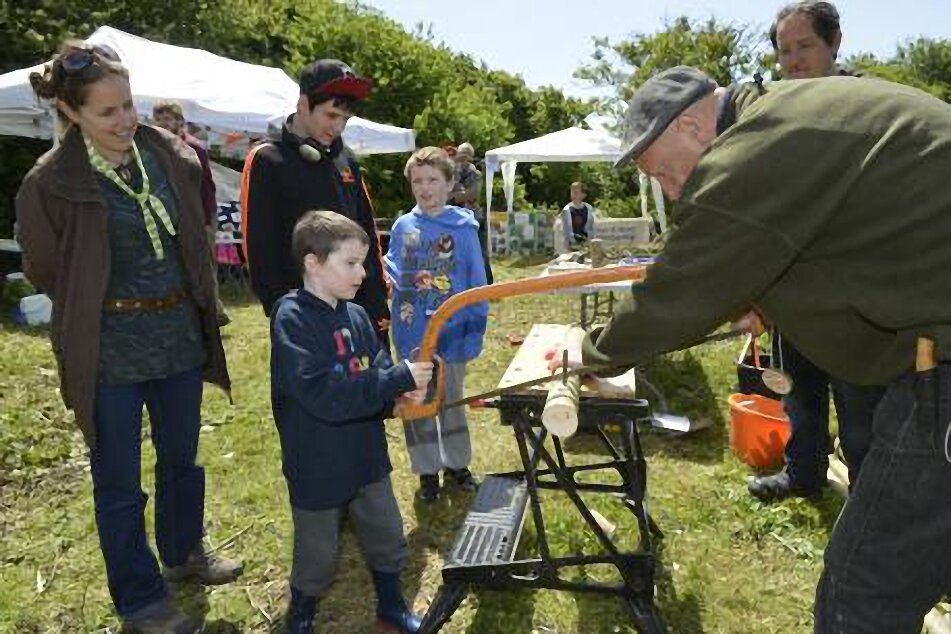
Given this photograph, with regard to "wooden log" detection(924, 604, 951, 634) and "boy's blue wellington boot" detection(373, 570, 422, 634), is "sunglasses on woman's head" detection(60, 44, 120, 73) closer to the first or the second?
"boy's blue wellington boot" detection(373, 570, 422, 634)

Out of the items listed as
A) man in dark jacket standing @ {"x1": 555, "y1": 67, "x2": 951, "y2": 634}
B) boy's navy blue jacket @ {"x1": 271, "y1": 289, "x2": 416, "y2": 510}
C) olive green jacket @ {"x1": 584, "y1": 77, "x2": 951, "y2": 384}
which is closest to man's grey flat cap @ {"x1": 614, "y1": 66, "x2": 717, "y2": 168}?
man in dark jacket standing @ {"x1": 555, "y1": 67, "x2": 951, "y2": 634}

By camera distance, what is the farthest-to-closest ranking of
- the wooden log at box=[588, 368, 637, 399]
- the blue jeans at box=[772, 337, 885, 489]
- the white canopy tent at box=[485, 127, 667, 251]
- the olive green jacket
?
the white canopy tent at box=[485, 127, 667, 251], the blue jeans at box=[772, 337, 885, 489], the wooden log at box=[588, 368, 637, 399], the olive green jacket

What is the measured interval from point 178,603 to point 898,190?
3341mm

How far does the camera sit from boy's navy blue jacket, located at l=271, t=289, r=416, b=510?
2.73 meters

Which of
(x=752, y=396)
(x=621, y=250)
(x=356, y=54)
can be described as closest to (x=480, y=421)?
(x=752, y=396)

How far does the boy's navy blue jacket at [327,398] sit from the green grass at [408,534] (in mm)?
867

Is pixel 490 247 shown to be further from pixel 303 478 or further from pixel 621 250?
pixel 303 478

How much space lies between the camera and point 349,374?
9.32 ft

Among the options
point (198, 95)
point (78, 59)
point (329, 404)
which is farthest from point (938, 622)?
point (198, 95)

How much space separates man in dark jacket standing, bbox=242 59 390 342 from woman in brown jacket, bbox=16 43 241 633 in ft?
0.76

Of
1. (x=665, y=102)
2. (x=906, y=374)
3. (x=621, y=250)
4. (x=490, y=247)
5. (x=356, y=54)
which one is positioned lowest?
(x=490, y=247)

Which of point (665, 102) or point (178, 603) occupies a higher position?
point (665, 102)

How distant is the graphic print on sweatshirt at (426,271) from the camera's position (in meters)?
4.37

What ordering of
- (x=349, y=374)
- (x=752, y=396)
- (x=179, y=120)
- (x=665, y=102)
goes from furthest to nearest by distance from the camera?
(x=179, y=120) → (x=752, y=396) → (x=349, y=374) → (x=665, y=102)
